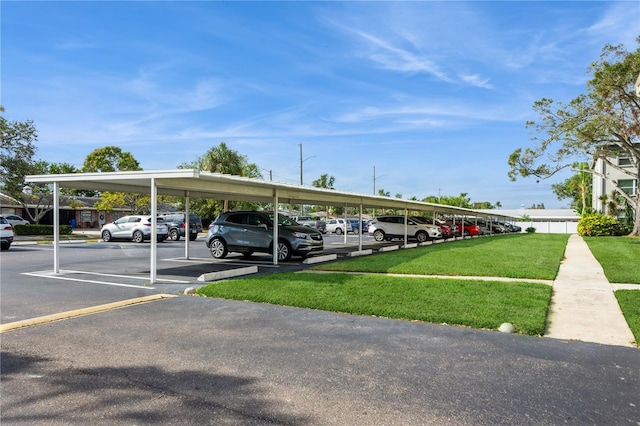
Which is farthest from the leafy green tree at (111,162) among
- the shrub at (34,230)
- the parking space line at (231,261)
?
the parking space line at (231,261)

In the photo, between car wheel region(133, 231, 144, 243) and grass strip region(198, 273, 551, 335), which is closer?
grass strip region(198, 273, 551, 335)

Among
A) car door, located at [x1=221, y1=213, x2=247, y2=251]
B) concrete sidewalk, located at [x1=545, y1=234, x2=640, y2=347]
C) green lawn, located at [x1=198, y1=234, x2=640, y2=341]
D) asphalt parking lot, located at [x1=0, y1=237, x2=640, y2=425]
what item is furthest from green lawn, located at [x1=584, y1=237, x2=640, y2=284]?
car door, located at [x1=221, y1=213, x2=247, y2=251]

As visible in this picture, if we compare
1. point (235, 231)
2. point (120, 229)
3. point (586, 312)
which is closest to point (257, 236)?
point (235, 231)

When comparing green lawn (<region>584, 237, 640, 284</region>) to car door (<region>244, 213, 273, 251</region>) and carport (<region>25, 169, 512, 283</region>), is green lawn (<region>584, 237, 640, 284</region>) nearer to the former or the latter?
carport (<region>25, 169, 512, 283</region>)

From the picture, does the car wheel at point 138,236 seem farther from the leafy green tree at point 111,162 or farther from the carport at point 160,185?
the leafy green tree at point 111,162

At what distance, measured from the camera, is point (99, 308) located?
739cm

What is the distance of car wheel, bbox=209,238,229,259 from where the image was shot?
1529 cm

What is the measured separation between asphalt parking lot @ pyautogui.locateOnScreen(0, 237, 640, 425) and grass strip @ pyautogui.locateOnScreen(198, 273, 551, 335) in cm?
41

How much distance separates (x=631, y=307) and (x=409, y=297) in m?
3.63

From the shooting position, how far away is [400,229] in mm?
25781

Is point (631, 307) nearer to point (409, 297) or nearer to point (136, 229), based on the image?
point (409, 297)

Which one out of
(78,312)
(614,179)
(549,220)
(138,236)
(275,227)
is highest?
(614,179)

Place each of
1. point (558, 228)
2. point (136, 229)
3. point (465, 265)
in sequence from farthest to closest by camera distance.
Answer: point (558, 228) < point (136, 229) < point (465, 265)

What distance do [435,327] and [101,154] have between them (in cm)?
5597
